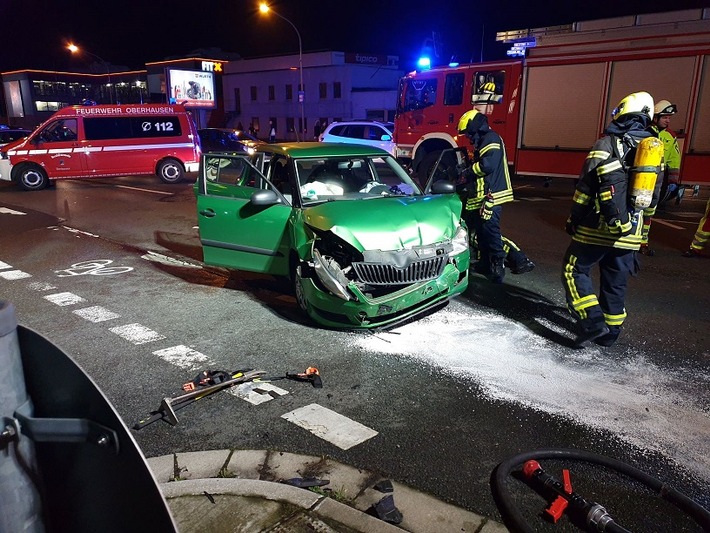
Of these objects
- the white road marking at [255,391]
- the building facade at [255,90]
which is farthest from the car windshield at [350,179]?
the building facade at [255,90]

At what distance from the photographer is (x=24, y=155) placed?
583 inches

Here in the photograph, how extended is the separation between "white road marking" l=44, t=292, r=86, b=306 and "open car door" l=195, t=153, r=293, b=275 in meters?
1.46

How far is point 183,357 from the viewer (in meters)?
4.71

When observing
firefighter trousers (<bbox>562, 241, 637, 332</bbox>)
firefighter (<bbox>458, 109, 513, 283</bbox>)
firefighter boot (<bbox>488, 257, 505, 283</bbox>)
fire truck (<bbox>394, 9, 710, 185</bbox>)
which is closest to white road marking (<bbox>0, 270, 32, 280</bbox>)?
firefighter (<bbox>458, 109, 513, 283</bbox>)

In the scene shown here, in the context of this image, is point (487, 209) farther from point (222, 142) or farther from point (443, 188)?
point (222, 142)

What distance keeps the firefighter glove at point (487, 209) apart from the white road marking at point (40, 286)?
16.6 feet

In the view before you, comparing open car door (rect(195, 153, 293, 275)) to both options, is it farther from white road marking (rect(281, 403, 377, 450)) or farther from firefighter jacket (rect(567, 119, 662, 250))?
firefighter jacket (rect(567, 119, 662, 250))

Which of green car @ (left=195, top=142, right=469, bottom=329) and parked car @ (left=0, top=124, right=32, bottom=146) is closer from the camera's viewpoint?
green car @ (left=195, top=142, right=469, bottom=329)

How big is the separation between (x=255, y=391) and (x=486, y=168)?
3747mm

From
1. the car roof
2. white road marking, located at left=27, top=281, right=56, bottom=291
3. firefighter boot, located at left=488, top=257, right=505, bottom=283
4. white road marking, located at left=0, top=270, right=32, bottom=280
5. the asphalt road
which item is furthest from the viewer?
white road marking, located at left=0, top=270, right=32, bottom=280

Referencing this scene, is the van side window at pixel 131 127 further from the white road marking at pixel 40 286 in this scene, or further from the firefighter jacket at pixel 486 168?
the firefighter jacket at pixel 486 168

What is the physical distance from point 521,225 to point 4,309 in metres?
9.82

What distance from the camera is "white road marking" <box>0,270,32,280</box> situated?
23.4 feet

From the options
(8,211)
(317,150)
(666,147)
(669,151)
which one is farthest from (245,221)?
(8,211)
